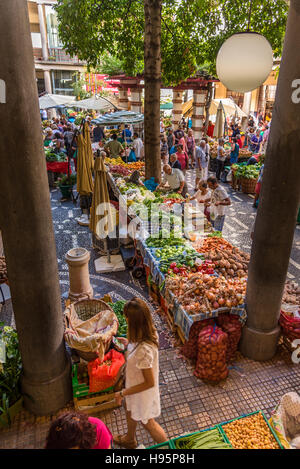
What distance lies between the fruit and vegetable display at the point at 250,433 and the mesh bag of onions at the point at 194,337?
1.39m

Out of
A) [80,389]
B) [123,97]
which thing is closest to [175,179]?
[80,389]

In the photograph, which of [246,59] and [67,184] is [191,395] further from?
[67,184]

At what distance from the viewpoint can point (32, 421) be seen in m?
3.79

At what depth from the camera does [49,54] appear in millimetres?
33750

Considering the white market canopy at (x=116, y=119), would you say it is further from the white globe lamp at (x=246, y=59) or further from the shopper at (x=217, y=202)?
the white globe lamp at (x=246, y=59)

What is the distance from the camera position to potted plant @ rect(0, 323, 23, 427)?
369 cm

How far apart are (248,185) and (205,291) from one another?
8.47m

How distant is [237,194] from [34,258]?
10.5m

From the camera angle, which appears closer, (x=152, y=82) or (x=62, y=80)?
(x=152, y=82)

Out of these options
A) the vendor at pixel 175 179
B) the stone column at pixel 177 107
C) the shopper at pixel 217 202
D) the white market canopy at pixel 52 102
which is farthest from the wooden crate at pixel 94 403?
the stone column at pixel 177 107

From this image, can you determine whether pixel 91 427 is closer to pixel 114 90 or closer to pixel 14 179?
pixel 14 179

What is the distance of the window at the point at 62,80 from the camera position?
116 feet

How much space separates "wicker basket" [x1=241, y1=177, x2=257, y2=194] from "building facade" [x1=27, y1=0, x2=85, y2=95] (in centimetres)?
2595
